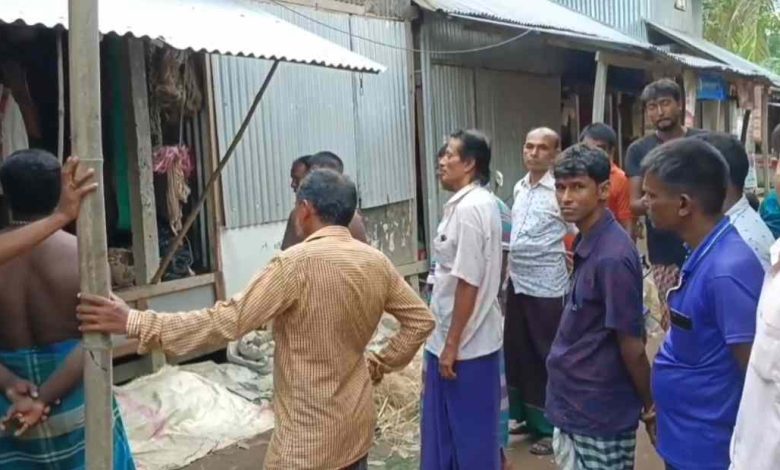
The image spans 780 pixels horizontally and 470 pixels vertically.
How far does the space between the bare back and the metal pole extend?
72cm

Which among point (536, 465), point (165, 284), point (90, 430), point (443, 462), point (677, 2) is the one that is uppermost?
point (677, 2)

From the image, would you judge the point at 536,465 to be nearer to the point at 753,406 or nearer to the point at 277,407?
the point at 277,407

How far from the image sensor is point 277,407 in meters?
2.80

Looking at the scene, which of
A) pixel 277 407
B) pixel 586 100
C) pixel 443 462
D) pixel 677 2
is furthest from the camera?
pixel 677 2

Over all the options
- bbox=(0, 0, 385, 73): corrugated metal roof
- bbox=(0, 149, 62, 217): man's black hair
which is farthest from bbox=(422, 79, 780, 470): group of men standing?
bbox=(0, 149, 62, 217): man's black hair

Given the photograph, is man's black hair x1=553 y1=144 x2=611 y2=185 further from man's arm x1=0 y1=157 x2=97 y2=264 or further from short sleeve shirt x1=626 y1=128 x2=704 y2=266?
man's arm x1=0 y1=157 x2=97 y2=264

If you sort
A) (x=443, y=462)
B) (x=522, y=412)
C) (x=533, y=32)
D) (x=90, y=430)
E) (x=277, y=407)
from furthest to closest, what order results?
1. (x=533, y=32)
2. (x=522, y=412)
3. (x=443, y=462)
4. (x=277, y=407)
5. (x=90, y=430)

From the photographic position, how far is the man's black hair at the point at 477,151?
3.97 meters

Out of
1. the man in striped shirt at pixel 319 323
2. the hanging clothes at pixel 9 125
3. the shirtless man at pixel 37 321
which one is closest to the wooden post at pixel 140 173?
the hanging clothes at pixel 9 125

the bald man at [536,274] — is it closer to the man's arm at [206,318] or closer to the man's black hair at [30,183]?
the man's arm at [206,318]

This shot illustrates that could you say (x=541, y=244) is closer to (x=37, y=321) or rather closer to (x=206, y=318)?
(x=206, y=318)

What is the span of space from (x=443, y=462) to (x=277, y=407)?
54.3 inches

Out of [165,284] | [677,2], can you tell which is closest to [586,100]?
[677,2]

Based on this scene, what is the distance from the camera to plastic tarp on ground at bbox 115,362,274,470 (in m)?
4.99
